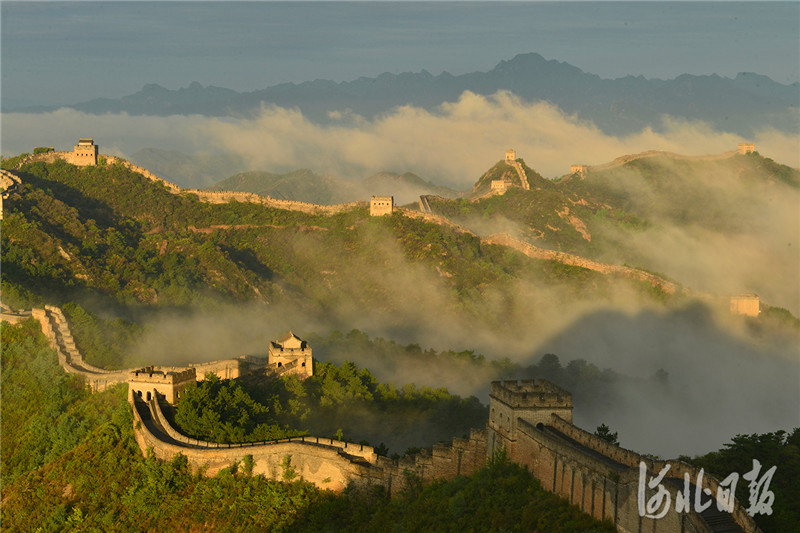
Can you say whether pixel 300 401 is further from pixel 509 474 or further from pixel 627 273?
pixel 627 273

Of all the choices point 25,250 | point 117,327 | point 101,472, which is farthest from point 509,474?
point 25,250

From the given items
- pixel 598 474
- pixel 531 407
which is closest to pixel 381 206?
pixel 531 407

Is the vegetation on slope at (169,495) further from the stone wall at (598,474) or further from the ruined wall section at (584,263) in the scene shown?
the ruined wall section at (584,263)

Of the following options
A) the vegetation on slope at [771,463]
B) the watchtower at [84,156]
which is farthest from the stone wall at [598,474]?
the watchtower at [84,156]

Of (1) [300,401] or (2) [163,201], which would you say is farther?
(2) [163,201]

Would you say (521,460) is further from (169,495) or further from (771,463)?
(169,495)
